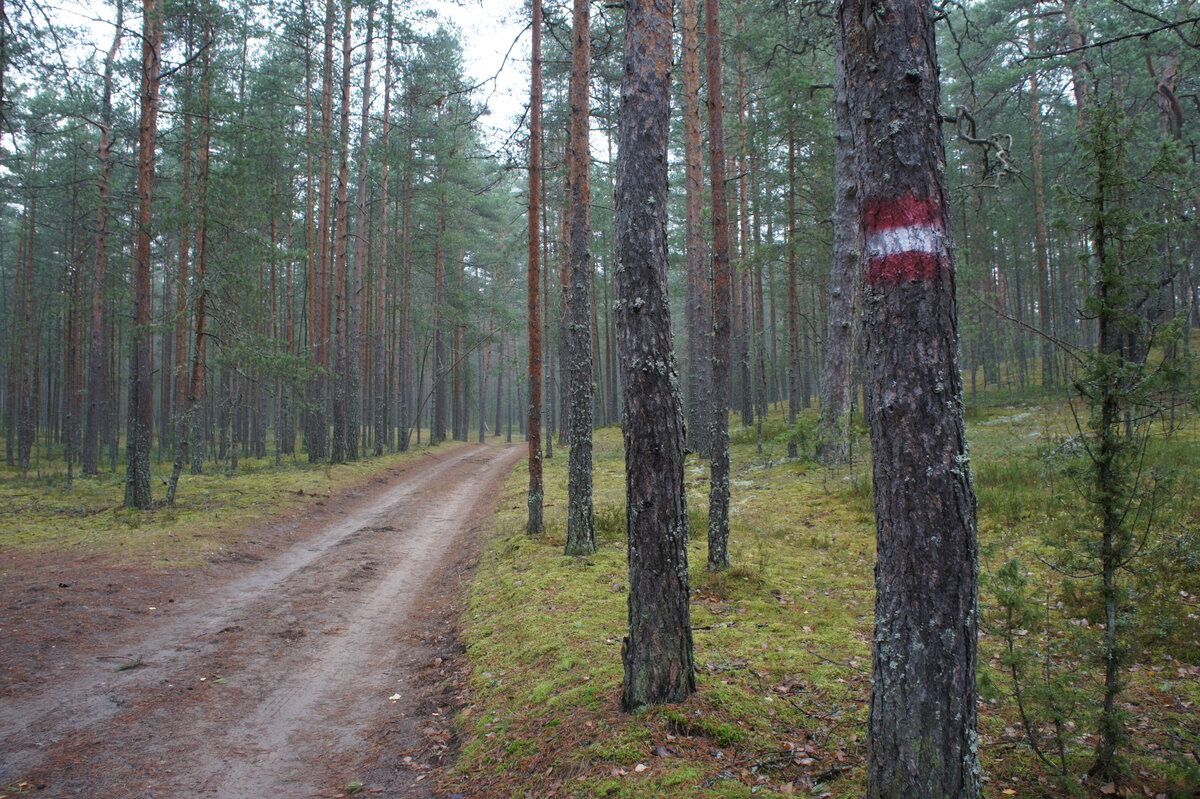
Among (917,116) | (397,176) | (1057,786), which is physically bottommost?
(1057,786)

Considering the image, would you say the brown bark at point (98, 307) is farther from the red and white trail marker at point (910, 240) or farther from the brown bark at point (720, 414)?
the red and white trail marker at point (910, 240)

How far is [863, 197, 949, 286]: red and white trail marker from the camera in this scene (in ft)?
8.05

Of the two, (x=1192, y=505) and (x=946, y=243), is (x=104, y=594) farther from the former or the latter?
(x=1192, y=505)

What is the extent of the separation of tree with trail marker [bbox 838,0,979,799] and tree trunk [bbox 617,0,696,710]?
1569 millimetres

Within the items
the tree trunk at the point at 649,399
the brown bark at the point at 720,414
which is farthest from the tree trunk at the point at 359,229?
the tree trunk at the point at 649,399

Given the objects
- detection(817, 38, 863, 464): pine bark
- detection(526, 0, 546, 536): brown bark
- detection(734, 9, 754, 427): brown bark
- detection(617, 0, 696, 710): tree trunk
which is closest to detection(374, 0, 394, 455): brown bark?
detection(734, 9, 754, 427): brown bark

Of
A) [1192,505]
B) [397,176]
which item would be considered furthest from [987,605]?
[397,176]

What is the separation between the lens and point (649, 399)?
13.2ft

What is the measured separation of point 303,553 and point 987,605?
974 centimetres

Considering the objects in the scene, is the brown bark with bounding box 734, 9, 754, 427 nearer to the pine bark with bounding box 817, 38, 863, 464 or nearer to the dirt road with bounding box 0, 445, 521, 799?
the pine bark with bounding box 817, 38, 863, 464

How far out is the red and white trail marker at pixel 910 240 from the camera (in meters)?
2.46

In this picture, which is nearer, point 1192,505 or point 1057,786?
point 1057,786

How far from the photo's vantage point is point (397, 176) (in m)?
27.6

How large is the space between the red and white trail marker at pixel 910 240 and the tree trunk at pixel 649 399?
1.73 meters
